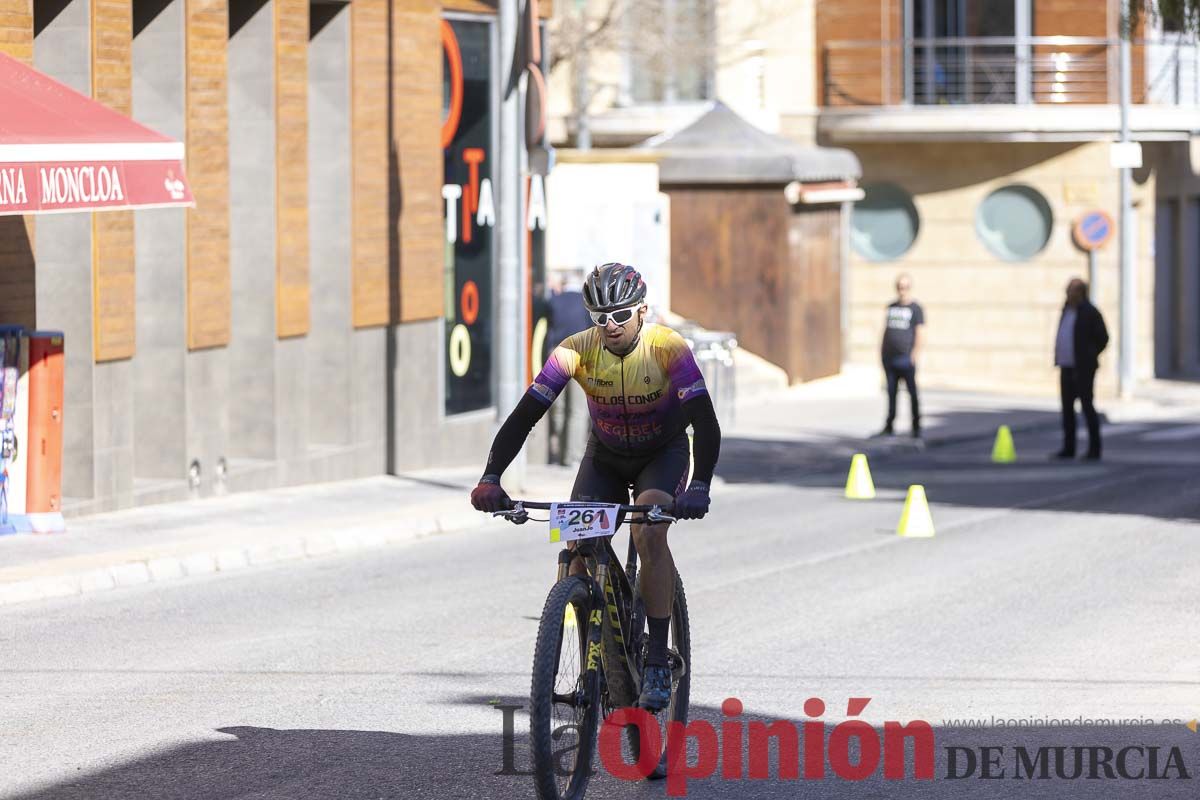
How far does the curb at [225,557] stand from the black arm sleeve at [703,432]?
18.3 feet

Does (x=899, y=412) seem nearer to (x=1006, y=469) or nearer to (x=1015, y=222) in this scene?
(x=1006, y=469)

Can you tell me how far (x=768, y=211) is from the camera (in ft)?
102

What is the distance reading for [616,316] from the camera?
22.4 ft

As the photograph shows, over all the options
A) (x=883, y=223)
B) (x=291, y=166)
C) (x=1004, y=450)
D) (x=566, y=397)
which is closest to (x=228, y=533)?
(x=291, y=166)

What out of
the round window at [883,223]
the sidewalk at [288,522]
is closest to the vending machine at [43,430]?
the sidewalk at [288,522]

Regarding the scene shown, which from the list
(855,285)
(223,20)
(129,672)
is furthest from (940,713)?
(855,285)

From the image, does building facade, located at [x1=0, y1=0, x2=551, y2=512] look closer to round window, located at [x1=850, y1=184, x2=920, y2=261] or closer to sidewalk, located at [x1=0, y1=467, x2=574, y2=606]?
sidewalk, located at [x1=0, y1=467, x2=574, y2=606]

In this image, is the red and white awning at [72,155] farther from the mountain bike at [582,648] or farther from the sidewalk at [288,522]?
the mountain bike at [582,648]

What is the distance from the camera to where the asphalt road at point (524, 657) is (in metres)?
7.20

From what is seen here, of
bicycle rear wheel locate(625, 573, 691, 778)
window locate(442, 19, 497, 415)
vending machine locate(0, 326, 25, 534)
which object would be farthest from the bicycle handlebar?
window locate(442, 19, 497, 415)

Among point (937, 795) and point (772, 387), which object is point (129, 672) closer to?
point (937, 795)

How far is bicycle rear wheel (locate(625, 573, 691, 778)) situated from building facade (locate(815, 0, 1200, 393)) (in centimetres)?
2753

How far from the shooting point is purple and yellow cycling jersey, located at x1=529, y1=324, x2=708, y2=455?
6996 mm

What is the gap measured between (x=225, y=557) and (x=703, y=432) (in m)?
6.54
